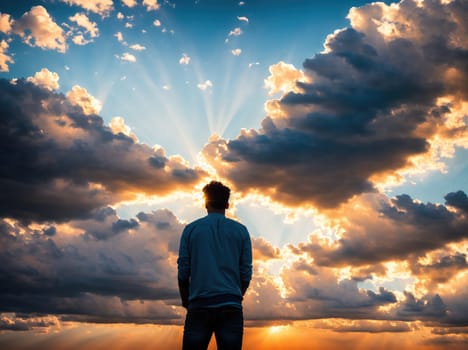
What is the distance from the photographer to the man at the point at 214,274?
298 inches

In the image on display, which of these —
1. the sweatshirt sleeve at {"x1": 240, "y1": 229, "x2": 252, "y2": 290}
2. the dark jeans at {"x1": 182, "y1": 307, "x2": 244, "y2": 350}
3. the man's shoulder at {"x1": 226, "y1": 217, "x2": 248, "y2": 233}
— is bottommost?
the dark jeans at {"x1": 182, "y1": 307, "x2": 244, "y2": 350}

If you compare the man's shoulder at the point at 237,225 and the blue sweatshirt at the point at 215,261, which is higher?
the man's shoulder at the point at 237,225

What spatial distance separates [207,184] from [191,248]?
1.19 metres

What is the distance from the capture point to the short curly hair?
836 cm

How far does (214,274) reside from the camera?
7742 millimetres

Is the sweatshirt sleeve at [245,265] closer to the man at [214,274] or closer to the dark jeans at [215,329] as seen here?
the man at [214,274]

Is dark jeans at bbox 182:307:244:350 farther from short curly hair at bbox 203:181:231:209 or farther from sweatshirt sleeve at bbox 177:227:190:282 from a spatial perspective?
short curly hair at bbox 203:181:231:209

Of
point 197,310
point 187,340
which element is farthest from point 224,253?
point 187,340

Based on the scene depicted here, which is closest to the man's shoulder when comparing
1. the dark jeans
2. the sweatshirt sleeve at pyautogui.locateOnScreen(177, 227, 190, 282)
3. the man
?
the man

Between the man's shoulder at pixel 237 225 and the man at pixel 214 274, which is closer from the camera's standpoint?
the man at pixel 214 274

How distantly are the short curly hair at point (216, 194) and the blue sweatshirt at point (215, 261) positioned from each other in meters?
0.21

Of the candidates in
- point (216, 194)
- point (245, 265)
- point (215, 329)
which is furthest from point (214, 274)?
point (216, 194)

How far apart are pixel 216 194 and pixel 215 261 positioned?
1.23m

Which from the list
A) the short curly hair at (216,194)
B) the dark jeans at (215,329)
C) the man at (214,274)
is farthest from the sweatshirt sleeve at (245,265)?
the short curly hair at (216,194)
